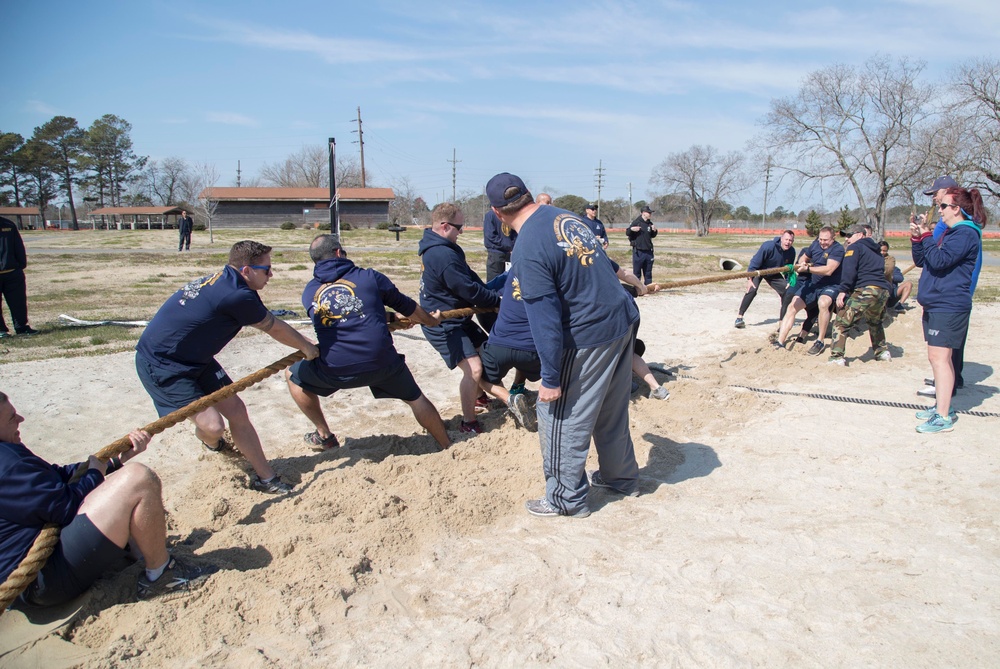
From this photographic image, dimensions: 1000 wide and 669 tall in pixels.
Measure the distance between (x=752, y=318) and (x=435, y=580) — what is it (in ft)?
31.8

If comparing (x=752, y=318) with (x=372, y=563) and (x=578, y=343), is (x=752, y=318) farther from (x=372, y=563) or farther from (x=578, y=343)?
(x=372, y=563)

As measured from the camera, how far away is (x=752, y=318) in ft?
38.6

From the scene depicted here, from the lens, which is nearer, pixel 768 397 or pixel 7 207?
pixel 768 397

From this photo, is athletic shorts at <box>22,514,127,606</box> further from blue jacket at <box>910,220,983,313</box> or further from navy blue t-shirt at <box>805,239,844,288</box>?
navy blue t-shirt at <box>805,239,844,288</box>

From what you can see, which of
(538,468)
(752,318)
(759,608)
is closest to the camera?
(759,608)

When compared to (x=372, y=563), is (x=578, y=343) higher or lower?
higher

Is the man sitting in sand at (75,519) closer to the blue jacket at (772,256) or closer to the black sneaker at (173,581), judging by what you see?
the black sneaker at (173,581)

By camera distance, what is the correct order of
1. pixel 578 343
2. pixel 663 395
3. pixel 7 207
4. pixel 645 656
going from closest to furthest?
pixel 645 656
pixel 578 343
pixel 663 395
pixel 7 207

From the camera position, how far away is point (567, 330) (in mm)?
3781

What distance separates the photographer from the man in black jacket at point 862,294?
817cm

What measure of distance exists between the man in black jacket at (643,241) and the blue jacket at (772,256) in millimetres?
3810

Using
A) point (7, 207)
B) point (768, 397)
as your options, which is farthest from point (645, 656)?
point (7, 207)

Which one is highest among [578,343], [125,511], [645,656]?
[578,343]

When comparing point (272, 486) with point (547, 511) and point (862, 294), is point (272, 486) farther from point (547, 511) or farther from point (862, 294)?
point (862, 294)
